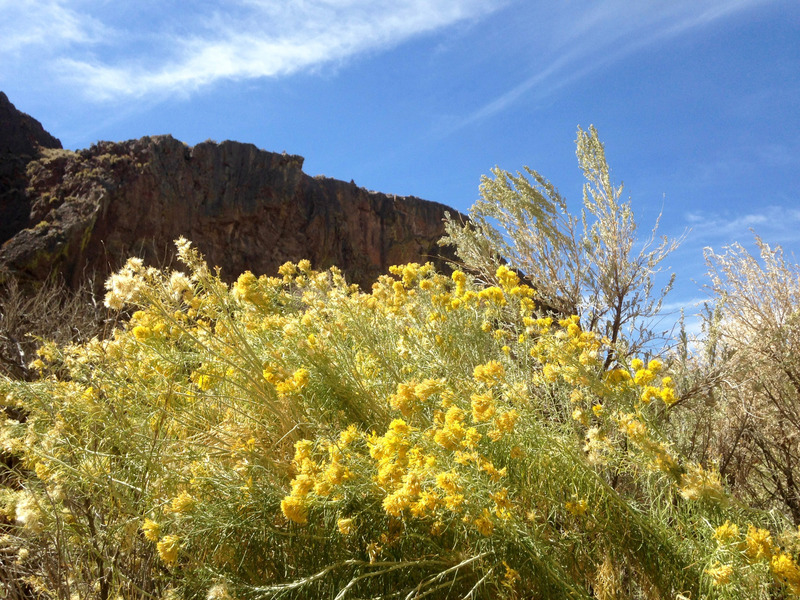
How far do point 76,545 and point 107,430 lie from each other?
0.44m

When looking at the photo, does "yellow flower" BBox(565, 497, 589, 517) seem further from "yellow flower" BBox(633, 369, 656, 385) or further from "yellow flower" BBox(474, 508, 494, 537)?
"yellow flower" BBox(633, 369, 656, 385)

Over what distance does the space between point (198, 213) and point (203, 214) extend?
0.87ft

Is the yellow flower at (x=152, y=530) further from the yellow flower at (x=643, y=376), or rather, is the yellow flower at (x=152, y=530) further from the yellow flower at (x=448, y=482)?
the yellow flower at (x=643, y=376)

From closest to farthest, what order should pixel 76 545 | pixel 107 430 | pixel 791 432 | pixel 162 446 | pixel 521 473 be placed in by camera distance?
pixel 521 473
pixel 76 545
pixel 162 446
pixel 107 430
pixel 791 432

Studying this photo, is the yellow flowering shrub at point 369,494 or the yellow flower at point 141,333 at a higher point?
the yellow flower at point 141,333

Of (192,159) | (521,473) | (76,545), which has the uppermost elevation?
(192,159)

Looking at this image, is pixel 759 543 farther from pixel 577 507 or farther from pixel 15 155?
pixel 15 155

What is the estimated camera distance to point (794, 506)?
3.31 meters

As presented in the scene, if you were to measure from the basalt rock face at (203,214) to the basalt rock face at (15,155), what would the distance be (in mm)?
452

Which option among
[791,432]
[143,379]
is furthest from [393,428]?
[791,432]

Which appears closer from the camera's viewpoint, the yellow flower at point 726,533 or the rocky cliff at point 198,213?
the yellow flower at point 726,533

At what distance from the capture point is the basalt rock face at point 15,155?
941 inches

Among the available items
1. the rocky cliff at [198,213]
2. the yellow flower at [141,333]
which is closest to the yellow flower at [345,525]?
the yellow flower at [141,333]

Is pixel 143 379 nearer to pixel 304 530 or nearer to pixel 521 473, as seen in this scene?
pixel 304 530
